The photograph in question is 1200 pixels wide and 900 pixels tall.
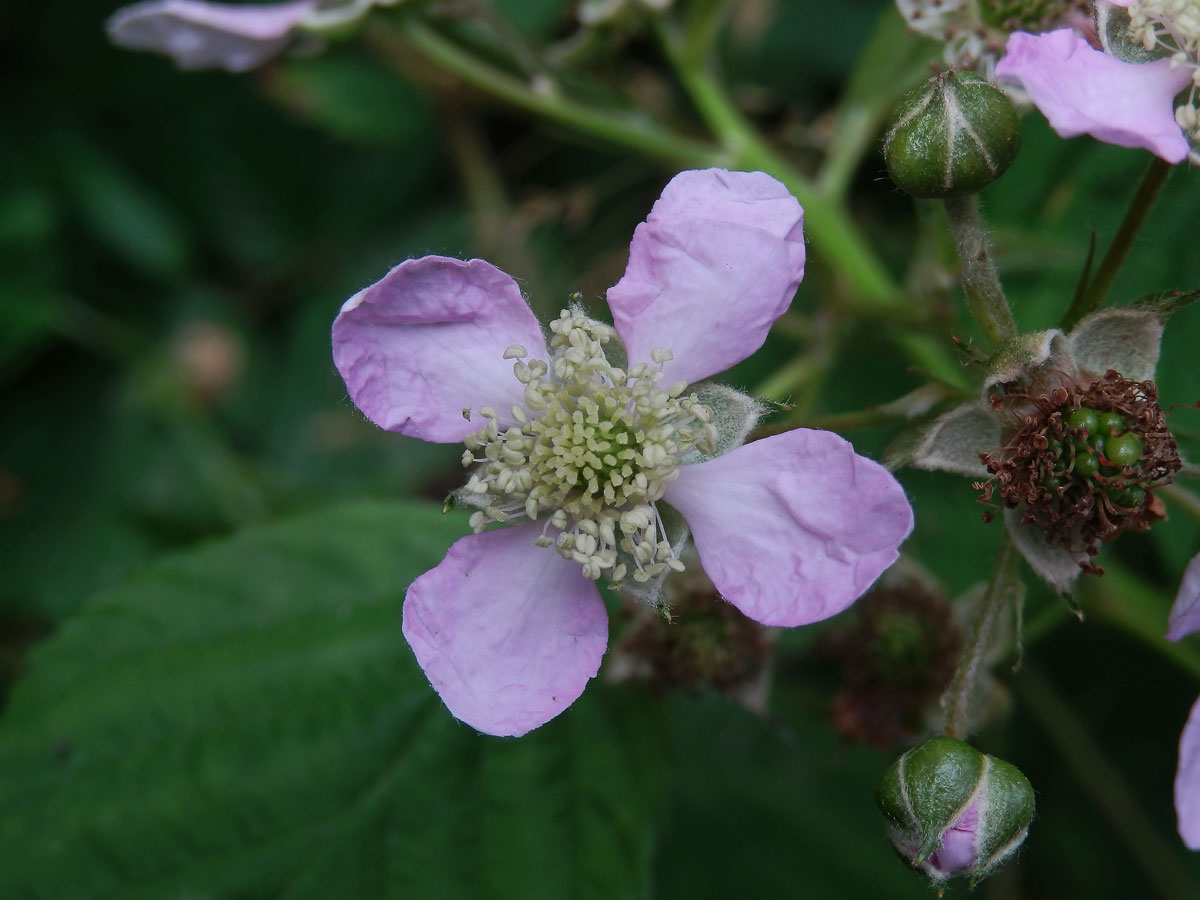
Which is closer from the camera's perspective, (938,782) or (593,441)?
(938,782)

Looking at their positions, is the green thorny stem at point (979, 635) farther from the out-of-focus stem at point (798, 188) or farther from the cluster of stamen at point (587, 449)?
the out-of-focus stem at point (798, 188)

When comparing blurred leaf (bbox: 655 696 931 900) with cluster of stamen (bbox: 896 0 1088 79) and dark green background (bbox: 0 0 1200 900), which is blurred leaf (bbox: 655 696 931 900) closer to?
dark green background (bbox: 0 0 1200 900)

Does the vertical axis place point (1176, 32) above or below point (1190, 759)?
above

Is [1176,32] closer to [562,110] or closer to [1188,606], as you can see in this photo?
[1188,606]

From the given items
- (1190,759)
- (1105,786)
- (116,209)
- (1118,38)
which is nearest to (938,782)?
(1190,759)

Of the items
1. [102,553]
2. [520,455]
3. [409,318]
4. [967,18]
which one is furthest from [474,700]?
[102,553]

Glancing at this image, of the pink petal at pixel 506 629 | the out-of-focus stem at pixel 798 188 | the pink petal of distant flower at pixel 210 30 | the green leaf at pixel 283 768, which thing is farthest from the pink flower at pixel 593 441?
Answer: the pink petal of distant flower at pixel 210 30
